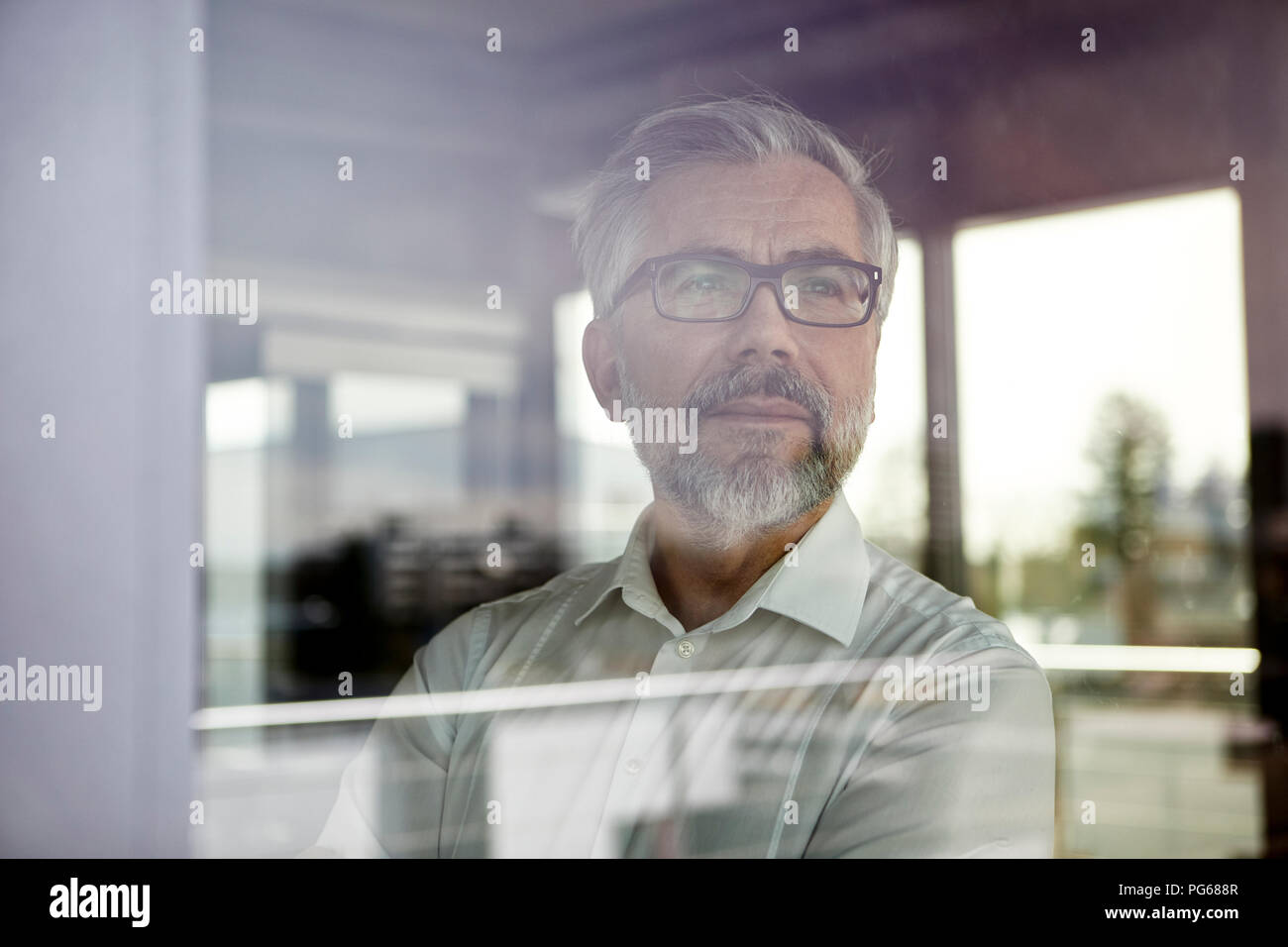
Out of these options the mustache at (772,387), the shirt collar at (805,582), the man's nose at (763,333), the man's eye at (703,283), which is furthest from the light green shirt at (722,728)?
the man's eye at (703,283)

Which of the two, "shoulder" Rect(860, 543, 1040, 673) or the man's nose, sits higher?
the man's nose

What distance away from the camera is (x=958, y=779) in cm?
201

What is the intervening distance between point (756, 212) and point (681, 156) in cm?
21

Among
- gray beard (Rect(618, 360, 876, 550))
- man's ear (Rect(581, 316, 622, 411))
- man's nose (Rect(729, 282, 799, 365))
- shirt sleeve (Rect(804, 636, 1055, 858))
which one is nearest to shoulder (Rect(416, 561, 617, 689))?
gray beard (Rect(618, 360, 876, 550))

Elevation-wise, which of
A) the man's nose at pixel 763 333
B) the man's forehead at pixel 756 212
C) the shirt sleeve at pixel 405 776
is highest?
the man's forehead at pixel 756 212

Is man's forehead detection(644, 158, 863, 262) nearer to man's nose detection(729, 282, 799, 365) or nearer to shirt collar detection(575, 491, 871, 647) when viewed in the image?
man's nose detection(729, 282, 799, 365)

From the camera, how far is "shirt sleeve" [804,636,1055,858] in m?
2.01

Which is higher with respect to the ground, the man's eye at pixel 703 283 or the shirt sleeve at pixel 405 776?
the man's eye at pixel 703 283

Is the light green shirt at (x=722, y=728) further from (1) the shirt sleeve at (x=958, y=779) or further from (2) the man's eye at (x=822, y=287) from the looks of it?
(2) the man's eye at (x=822, y=287)

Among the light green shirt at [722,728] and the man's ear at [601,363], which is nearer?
the light green shirt at [722,728]

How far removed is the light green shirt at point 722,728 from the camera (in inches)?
79.7

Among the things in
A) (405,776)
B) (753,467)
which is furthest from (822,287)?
(405,776)
